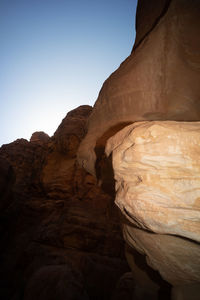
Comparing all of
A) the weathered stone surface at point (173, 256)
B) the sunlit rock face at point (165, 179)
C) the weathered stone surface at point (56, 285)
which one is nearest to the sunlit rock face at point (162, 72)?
the sunlit rock face at point (165, 179)

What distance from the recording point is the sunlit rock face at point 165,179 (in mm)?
1617

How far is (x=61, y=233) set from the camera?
28.3ft

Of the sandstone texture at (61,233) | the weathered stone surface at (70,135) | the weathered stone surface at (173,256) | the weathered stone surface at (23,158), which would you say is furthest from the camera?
the weathered stone surface at (23,158)

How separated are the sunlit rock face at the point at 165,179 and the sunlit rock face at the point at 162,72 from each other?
1.05 metres

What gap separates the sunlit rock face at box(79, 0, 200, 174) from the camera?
7.64ft

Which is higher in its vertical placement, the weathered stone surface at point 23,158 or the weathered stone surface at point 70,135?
the weathered stone surface at point 70,135

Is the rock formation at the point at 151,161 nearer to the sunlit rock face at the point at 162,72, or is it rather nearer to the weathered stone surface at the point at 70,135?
the sunlit rock face at the point at 162,72

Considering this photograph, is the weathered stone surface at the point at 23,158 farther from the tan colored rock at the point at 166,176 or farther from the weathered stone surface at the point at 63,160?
the tan colored rock at the point at 166,176

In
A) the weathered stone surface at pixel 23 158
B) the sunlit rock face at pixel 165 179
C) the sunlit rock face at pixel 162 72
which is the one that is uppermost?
the sunlit rock face at pixel 162 72

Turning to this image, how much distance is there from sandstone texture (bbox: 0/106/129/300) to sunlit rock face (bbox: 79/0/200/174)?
5239 millimetres

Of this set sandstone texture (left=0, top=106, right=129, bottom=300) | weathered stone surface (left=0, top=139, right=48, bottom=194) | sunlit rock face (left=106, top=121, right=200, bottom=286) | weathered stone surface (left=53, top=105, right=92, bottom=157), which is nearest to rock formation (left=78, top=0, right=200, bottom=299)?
sunlit rock face (left=106, top=121, right=200, bottom=286)

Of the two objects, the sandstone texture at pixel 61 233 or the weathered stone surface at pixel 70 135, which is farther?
the weathered stone surface at pixel 70 135

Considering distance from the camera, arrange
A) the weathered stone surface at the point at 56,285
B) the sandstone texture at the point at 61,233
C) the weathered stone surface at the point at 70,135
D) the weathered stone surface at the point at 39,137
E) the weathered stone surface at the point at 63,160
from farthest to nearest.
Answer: the weathered stone surface at the point at 39,137 < the weathered stone surface at the point at 70,135 < the weathered stone surface at the point at 63,160 < the sandstone texture at the point at 61,233 < the weathered stone surface at the point at 56,285

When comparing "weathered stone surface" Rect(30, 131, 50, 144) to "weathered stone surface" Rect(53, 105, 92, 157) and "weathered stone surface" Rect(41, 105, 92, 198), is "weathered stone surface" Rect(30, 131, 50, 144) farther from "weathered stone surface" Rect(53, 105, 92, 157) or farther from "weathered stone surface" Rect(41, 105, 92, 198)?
"weathered stone surface" Rect(53, 105, 92, 157)
